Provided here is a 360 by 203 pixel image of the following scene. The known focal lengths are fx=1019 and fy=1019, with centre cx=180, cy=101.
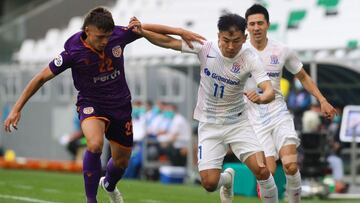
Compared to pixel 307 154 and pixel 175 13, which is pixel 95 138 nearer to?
pixel 307 154

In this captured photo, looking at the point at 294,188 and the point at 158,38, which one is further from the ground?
the point at 158,38

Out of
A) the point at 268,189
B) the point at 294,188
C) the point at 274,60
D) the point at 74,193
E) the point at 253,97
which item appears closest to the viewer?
the point at 253,97

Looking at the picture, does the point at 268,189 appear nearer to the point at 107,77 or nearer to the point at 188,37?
the point at 188,37

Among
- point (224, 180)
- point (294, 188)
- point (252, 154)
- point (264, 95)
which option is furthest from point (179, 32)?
point (294, 188)

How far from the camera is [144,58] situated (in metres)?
24.0

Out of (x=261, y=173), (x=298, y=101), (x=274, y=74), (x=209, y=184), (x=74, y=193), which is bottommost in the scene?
(x=74, y=193)

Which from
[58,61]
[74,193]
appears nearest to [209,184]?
[58,61]

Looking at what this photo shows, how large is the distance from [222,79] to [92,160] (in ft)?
5.16

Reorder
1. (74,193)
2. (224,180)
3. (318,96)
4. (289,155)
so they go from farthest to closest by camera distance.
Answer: (74,193) → (289,155) → (318,96) → (224,180)

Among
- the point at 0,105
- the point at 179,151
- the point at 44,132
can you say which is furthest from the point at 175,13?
the point at 0,105

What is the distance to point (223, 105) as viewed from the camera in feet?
35.1

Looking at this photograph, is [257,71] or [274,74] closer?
[257,71]

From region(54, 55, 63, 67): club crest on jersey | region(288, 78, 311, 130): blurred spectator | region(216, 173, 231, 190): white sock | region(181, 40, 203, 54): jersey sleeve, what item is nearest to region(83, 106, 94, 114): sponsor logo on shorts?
region(54, 55, 63, 67): club crest on jersey

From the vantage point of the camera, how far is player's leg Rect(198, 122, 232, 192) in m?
10.7
